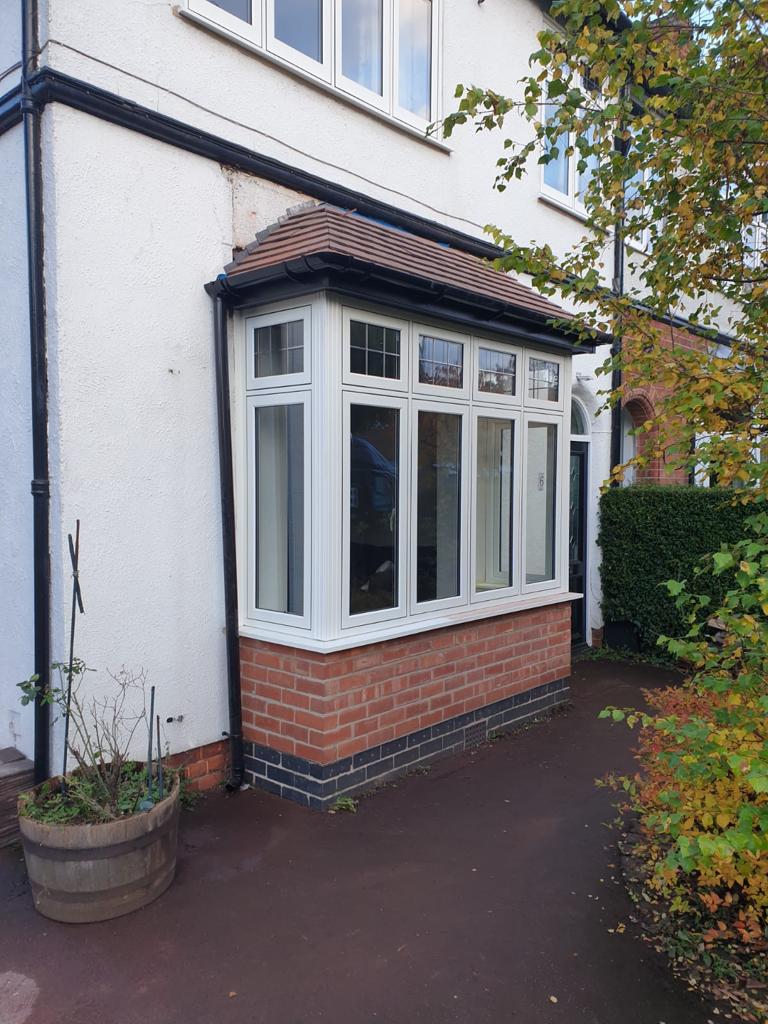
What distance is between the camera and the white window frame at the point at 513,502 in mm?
5453

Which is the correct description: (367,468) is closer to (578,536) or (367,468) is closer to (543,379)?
(543,379)

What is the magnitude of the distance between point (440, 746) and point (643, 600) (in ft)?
12.6

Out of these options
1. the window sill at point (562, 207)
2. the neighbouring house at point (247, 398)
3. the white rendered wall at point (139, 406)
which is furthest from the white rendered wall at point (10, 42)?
the window sill at point (562, 207)

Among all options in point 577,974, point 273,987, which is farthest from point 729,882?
point 273,987

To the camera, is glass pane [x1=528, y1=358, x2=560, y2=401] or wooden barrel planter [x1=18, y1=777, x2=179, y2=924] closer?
wooden barrel planter [x1=18, y1=777, x2=179, y2=924]

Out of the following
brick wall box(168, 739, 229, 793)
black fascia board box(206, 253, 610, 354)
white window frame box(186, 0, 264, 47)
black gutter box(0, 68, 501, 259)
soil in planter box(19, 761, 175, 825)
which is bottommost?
brick wall box(168, 739, 229, 793)

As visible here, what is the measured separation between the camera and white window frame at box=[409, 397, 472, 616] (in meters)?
4.97

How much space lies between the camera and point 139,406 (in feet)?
14.0

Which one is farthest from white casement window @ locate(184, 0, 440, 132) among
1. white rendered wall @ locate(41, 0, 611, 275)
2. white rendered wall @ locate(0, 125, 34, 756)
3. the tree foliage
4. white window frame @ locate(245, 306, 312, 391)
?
the tree foliage

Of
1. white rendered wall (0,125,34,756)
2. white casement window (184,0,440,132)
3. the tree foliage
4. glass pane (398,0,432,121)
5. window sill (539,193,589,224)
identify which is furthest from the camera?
window sill (539,193,589,224)

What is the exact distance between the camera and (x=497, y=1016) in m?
2.70

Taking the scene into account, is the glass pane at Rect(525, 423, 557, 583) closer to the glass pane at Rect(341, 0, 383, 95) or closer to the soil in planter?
the glass pane at Rect(341, 0, 383, 95)

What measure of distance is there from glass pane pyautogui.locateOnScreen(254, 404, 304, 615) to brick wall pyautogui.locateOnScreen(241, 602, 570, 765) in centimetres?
35

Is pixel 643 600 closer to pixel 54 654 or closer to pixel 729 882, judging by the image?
pixel 729 882
